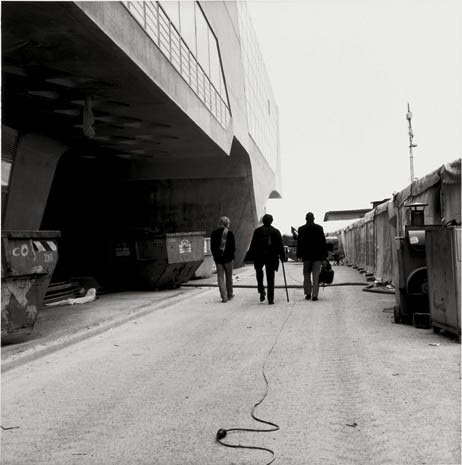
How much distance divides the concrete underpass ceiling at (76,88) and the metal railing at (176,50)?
1140mm

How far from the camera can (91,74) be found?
41.3 feet

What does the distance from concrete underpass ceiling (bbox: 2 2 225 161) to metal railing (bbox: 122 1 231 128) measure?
114cm

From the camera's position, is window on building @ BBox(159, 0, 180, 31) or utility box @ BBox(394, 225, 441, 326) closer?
utility box @ BBox(394, 225, 441, 326)

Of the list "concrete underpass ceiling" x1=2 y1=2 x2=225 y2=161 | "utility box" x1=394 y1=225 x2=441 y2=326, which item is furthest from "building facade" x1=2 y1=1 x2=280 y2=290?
"utility box" x1=394 y1=225 x2=441 y2=326

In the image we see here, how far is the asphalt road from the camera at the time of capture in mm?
3455

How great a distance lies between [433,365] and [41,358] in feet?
14.7

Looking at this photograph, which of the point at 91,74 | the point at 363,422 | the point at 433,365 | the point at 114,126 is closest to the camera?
the point at 363,422

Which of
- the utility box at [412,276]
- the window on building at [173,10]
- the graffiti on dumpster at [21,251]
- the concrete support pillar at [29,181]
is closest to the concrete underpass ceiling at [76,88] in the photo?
the concrete support pillar at [29,181]

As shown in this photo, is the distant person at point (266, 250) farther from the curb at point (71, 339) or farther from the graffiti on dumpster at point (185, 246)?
the graffiti on dumpster at point (185, 246)

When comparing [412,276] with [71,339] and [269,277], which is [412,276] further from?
[71,339]

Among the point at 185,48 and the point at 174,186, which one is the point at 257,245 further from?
the point at 174,186

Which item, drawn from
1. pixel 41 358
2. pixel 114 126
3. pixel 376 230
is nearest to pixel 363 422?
pixel 41 358

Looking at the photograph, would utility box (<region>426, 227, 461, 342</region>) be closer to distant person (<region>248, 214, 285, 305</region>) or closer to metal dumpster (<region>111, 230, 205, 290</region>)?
distant person (<region>248, 214, 285, 305</region>)

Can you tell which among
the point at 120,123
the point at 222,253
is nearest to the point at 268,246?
the point at 222,253
